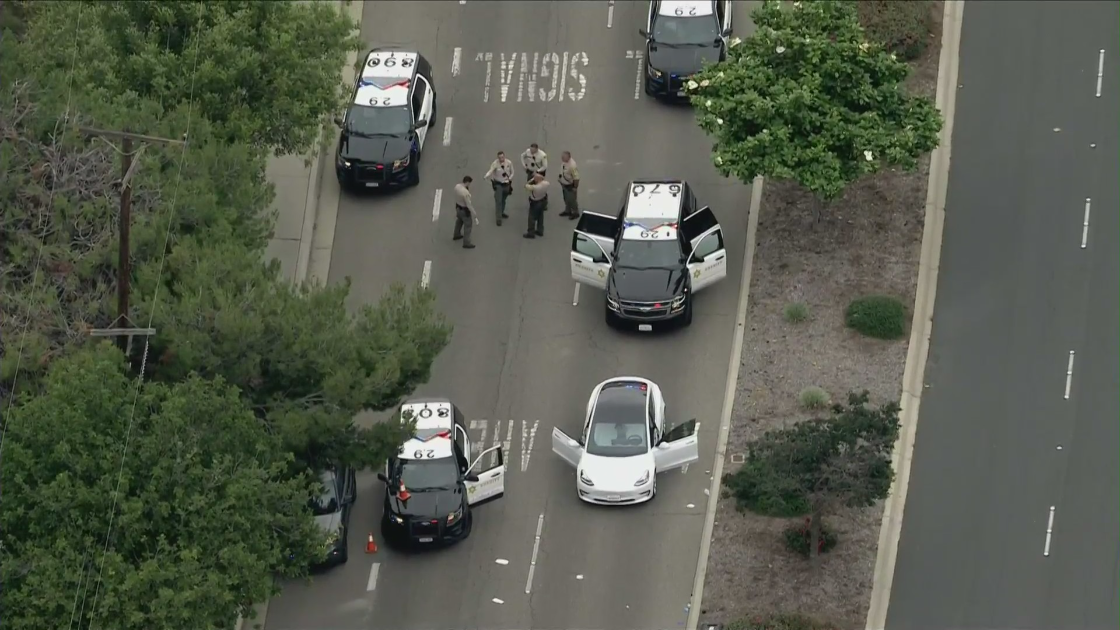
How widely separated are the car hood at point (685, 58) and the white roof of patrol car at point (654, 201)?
15.7 feet

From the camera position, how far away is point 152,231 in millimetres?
39938

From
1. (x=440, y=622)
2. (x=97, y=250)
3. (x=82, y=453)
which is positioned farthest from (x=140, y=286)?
(x=440, y=622)

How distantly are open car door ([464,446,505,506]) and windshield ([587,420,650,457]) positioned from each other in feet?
5.56

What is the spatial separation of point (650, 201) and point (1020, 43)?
11.1 metres

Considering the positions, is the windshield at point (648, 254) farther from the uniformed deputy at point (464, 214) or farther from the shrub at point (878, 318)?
the uniformed deputy at point (464, 214)

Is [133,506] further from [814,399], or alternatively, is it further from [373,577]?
[814,399]

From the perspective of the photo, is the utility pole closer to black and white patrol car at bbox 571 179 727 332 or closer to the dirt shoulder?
black and white patrol car at bbox 571 179 727 332

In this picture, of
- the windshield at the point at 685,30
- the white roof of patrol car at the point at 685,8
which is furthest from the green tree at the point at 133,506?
the white roof of patrol car at the point at 685,8

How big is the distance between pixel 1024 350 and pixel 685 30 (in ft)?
37.4

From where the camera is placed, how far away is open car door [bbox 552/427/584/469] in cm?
4162

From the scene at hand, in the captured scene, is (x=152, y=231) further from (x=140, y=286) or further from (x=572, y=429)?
(x=572, y=429)

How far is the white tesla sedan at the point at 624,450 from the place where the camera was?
135 ft

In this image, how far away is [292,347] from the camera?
38.8m

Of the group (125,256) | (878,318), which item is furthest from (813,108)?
(125,256)
